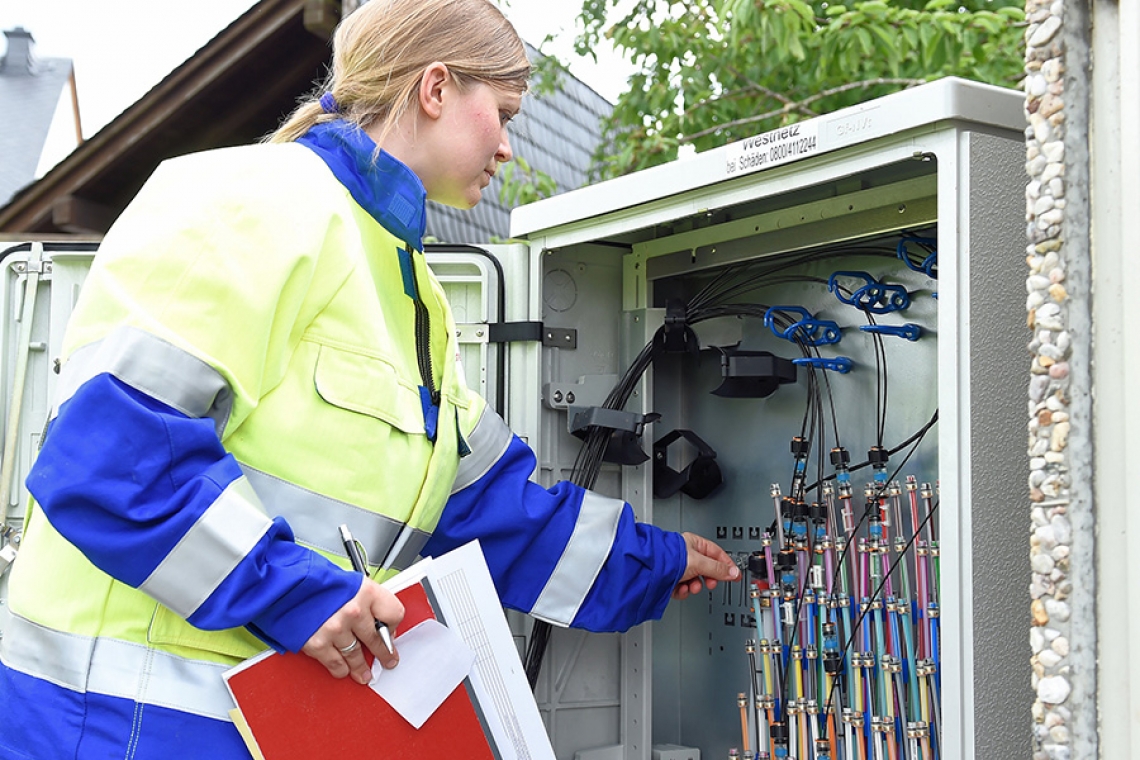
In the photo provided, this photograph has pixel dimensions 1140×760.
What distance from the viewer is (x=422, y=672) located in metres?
1.78

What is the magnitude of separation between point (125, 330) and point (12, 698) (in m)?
0.55

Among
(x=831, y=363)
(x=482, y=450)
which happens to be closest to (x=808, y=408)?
(x=831, y=363)

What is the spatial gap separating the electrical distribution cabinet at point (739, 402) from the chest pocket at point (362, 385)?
822 mm

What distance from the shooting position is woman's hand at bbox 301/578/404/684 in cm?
161

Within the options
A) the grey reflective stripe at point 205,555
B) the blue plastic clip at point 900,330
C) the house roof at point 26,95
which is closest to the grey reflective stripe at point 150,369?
the grey reflective stripe at point 205,555

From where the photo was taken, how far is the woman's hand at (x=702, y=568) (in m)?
2.64

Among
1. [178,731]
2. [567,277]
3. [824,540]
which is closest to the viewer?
[178,731]

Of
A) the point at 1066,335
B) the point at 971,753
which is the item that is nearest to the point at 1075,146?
the point at 1066,335

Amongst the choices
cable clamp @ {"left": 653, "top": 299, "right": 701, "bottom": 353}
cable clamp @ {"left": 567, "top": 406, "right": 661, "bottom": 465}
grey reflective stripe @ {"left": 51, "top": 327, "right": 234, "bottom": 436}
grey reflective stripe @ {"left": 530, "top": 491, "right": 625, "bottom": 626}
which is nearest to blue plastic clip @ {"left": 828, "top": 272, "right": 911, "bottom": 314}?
cable clamp @ {"left": 653, "top": 299, "right": 701, "bottom": 353}

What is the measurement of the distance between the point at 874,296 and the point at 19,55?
8.37 meters

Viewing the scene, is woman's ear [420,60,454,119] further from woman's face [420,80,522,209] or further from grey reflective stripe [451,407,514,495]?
grey reflective stripe [451,407,514,495]

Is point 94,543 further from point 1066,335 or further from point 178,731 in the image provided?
point 1066,335

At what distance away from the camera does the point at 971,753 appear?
1819 mm

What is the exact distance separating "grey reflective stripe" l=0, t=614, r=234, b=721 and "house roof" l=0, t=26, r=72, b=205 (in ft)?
25.5
